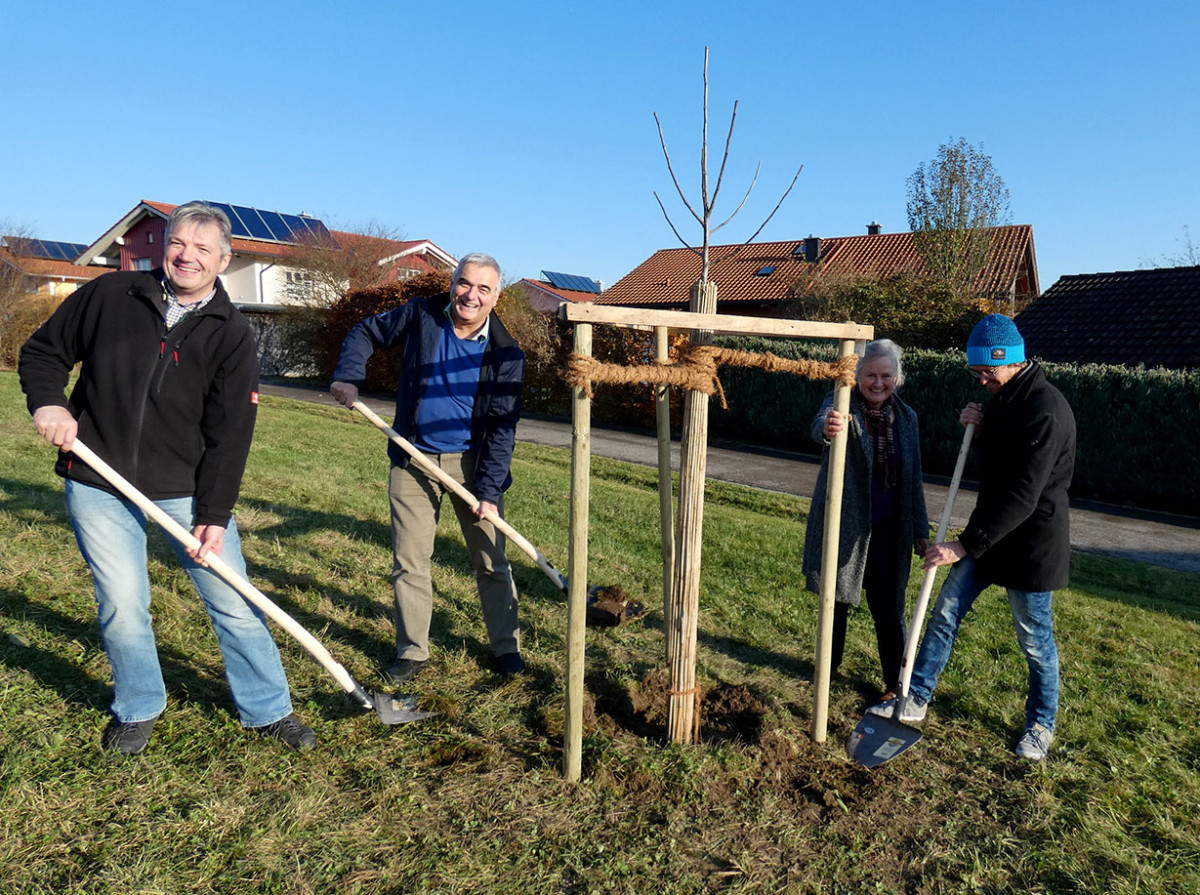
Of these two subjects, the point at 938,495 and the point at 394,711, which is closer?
the point at 394,711

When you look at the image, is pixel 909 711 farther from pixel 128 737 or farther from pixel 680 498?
pixel 128 737

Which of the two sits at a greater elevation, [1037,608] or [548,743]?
[1037,608]

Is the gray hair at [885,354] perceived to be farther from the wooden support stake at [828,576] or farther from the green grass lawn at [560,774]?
the green grass lawn at [560,774]

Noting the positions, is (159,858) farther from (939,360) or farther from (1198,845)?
(939,360)

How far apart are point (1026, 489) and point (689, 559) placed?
1.43m

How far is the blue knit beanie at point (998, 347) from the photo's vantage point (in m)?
3.54

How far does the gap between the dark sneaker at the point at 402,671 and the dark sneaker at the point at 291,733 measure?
0.58m

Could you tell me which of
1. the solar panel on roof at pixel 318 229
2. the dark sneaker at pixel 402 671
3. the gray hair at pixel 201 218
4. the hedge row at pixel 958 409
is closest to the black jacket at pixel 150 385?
the gray hair at pixel 201 218

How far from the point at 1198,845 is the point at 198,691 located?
159 inches

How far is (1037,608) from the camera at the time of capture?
3.54 meters

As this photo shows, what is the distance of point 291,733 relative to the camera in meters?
3.27

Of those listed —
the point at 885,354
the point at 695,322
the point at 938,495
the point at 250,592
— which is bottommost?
the point at 938,495

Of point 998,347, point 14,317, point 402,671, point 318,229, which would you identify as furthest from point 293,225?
point 998,347

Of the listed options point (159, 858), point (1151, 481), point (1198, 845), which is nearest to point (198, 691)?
point (159, 858)
